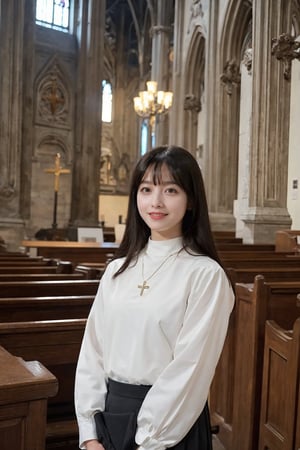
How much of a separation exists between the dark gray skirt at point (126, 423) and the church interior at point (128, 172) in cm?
22

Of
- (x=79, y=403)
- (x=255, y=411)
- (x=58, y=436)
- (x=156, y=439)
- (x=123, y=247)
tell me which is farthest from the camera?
(x=255, y=411)

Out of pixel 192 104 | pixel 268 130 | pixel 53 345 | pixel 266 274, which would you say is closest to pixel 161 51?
pixel 192 104

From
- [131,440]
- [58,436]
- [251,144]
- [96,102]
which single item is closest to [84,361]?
[131,440]

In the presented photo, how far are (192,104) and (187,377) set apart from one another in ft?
44.7

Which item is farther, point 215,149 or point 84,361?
point 215,149

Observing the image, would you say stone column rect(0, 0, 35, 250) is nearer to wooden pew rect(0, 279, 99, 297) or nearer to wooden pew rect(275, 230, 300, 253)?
wooden pew rect(275, 230, 300, 253)

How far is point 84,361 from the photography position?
1508 mm

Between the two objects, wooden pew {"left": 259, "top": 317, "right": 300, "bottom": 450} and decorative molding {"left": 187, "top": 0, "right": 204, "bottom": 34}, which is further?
decorative molding {"left": 187, "top": 0, "right": 204, "bottom": 34}

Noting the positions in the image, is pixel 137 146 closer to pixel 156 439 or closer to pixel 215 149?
pixel 215 149

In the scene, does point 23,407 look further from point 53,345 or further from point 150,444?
point 53,345

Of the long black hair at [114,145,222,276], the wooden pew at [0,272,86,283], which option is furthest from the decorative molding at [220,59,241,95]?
the long black hair at [114,145,222,276]

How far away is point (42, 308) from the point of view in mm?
2631

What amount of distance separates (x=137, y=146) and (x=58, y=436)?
24.0 meters

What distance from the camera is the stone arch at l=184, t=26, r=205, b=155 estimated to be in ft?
46.3
